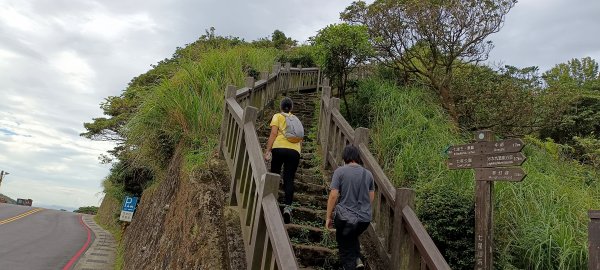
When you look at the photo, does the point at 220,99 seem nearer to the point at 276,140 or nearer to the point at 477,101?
the point at 276,140

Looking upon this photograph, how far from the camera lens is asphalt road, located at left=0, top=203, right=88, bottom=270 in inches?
623

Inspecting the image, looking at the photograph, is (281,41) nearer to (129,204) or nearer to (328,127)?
(129,204)

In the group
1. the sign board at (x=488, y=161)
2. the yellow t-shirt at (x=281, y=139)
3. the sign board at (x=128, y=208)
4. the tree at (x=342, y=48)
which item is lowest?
the sign board at (x=128, y=208)

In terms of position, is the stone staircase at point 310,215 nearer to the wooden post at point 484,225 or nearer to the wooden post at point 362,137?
the wooden post at point 362,137

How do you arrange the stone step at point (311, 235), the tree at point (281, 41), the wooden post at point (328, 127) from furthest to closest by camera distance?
the tree at point (281, 41) → the wooden post at point (328, 127) → the stone step at point (311, 235)

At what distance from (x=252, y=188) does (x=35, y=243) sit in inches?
832

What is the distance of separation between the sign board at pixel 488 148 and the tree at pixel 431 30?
520cm

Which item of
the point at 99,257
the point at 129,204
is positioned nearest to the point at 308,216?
the point at 129,204

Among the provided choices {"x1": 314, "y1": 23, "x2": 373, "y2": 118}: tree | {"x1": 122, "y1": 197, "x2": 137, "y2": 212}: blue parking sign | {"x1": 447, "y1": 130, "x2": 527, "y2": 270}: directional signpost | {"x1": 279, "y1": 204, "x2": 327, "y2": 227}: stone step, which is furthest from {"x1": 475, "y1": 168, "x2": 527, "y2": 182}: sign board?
{"x1": 122, "y1": 197, "x2": 137, "y2": 212}: blue parking sign

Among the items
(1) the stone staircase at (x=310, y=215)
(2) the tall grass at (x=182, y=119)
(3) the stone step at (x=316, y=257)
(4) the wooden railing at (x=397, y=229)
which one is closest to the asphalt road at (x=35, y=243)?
(2) the tall grass at (x=182, y=119)

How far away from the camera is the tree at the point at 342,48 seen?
9.97 m

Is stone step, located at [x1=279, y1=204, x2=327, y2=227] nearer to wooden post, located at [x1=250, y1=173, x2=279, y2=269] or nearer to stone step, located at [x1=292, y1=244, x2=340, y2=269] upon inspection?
stone step, located at [x1=292, y1=244, x2=340, y2=269]

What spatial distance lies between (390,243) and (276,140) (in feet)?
6.49

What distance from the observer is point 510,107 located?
9609 mm
